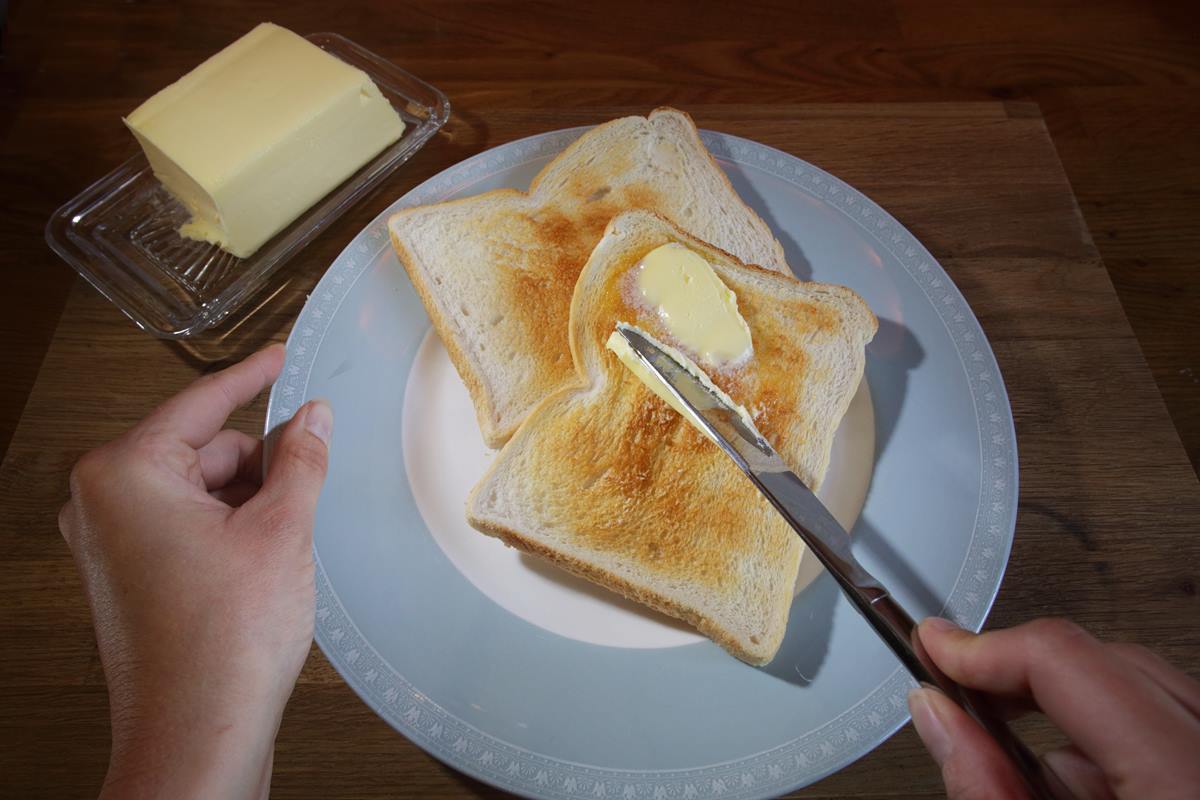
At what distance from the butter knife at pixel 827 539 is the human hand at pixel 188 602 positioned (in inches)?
29.3

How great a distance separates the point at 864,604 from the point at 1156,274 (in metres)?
1.72

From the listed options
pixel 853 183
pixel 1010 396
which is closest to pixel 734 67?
pixel 853 183

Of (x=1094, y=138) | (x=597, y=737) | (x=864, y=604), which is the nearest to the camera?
(x=864, y=604)

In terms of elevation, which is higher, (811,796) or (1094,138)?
(1094,138)

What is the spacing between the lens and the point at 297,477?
131 cm

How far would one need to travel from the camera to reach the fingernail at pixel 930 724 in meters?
0.98

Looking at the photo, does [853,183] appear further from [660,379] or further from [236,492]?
[236,492]

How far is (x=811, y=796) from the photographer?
1461 millimetres

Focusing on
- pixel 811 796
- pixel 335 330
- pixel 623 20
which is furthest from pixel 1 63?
pixel 811 796

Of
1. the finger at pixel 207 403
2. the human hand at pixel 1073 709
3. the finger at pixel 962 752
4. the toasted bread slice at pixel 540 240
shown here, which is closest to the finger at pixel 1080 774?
the human hand at pixel 1073 709

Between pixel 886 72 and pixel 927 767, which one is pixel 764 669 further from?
pixel 886 72

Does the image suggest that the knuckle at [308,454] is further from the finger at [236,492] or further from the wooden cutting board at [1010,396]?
the wooden cutting board at [1010,396]

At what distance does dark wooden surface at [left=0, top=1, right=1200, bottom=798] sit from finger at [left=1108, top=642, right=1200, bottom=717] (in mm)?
704

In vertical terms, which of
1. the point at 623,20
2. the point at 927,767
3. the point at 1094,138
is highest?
the point at 623,20
